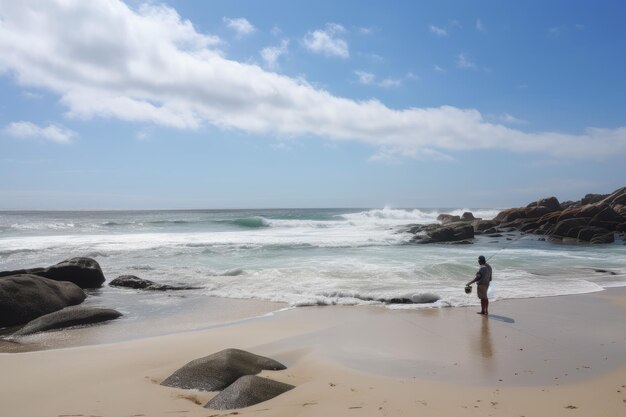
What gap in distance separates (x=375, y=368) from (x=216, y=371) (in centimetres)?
201

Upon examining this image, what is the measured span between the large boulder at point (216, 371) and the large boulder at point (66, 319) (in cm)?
Answer: 399

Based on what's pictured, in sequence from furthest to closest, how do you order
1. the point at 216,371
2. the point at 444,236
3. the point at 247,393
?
the point at 444,236 → the point at 216,371 → the point at 247,393

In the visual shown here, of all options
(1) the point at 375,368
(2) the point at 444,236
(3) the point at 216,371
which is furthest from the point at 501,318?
(2) the point at 444,236

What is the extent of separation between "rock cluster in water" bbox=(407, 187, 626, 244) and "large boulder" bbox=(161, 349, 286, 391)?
22.4m

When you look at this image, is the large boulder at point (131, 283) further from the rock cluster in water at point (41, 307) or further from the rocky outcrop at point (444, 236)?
the rocky outcrop at point (444, 236)

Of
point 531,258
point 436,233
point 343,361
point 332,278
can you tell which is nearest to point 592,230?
point 436,233

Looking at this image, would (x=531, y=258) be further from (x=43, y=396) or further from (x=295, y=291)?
(x=43, y=396)

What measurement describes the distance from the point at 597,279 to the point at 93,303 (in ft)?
46.4

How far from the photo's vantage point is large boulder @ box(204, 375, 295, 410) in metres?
4.35

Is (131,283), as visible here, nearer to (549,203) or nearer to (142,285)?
(142,285)

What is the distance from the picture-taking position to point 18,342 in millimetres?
7180

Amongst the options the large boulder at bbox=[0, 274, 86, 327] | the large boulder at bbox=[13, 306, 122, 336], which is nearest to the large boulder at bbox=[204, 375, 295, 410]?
the large boulder at bbox=[13, 306, 122, 336]

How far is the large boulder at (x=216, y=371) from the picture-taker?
4.91 metres

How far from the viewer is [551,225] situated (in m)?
30.9
